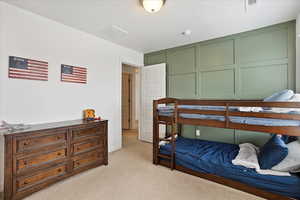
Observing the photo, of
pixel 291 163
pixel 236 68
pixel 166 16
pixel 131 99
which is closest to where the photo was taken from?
pixel 291 163

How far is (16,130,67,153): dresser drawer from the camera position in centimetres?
164

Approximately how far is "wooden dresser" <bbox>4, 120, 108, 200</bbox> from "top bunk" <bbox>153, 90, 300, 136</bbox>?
4.26 ft

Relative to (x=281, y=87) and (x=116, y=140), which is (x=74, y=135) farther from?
(x=281, y=87)

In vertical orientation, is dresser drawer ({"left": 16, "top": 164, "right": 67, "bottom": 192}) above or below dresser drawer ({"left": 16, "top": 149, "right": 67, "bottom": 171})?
below

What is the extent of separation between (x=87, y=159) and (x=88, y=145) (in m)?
0.23

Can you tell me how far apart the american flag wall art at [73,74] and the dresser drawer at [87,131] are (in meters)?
0.93

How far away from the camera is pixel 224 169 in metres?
1.93

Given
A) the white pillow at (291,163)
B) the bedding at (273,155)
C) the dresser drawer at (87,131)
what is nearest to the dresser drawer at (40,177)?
the dresser drawer at (87,131)

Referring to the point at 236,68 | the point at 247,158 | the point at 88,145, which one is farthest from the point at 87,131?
the point at 236,68

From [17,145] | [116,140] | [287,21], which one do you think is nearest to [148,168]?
[116,140]

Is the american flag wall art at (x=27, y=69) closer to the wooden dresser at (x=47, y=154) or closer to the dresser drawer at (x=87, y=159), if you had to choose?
the wooden dresser at (x=47, y=154)

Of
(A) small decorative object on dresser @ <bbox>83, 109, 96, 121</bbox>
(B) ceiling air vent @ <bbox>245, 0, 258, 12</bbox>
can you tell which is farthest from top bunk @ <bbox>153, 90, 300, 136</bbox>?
(B) ceiling air vent @ <bbox>245, 0, 258, 12</bbox>

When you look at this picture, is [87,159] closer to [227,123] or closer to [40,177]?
[40,177]

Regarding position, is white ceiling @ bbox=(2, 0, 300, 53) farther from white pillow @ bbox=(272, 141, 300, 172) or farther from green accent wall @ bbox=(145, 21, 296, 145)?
white pillow @ bbox=(272, 141, 300, 172)
